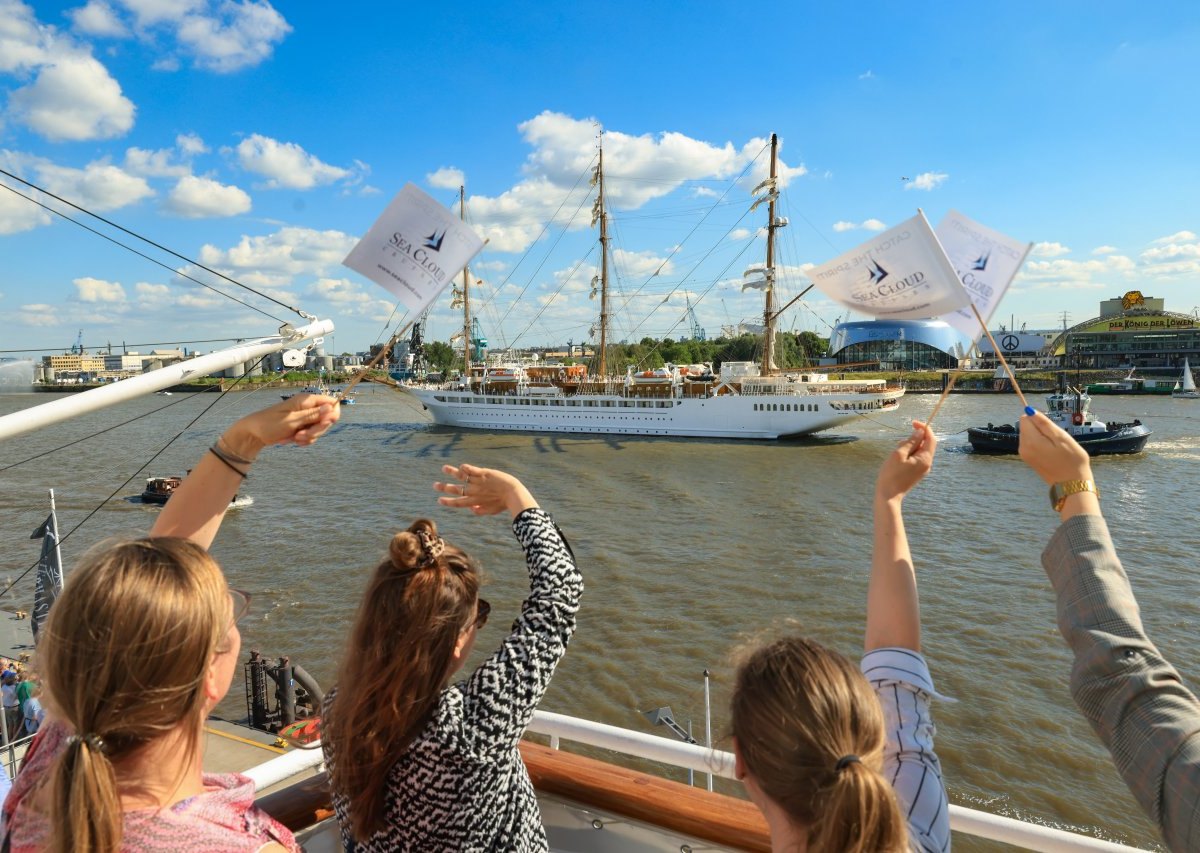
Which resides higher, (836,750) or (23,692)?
(836,750)

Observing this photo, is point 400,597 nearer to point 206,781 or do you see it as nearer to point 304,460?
point 206,781

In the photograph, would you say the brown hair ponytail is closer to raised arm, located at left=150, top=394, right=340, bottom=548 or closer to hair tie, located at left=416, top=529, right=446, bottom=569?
hair tie, located at left=416, top=529, right=446, bottom=569

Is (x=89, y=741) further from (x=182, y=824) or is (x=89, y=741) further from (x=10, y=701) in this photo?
(x=10, y=701)

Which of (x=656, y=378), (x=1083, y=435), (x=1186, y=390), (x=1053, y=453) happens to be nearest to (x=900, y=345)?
(x=1186, y=390)

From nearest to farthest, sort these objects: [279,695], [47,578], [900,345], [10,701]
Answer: [10,701]
[279,695]
[47,578]
[900,345]

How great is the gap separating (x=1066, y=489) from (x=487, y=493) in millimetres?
1315

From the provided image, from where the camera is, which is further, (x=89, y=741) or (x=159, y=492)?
(x=159, y=492)

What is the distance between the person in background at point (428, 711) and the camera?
1451mm

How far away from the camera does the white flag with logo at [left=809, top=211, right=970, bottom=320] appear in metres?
3.11

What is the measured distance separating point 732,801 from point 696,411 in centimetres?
3970

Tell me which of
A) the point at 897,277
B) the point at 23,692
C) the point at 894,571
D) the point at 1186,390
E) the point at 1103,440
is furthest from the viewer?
the point at 1186,390

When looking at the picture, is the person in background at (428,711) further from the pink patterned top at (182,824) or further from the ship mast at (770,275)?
the ship mast at (770,275)

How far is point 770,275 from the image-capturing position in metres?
45.2

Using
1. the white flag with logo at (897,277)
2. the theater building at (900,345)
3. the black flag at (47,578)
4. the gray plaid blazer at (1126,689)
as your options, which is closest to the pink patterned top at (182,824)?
the gray plaid blazer at (1126,689)
